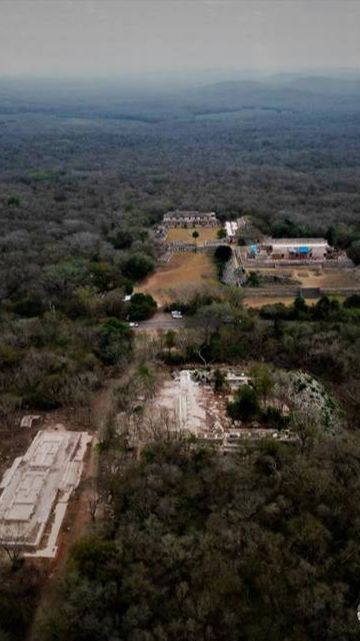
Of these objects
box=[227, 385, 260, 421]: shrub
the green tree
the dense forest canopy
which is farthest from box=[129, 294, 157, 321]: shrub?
box=[227, 385, 260, 421]: shrub

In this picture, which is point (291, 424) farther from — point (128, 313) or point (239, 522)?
point (128, 313)

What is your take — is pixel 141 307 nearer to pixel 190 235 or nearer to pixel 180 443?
pixel 180 443

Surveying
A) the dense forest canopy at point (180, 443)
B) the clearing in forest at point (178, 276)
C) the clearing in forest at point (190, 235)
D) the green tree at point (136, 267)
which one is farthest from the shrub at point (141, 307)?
the clearing in forest at point (190, 235)

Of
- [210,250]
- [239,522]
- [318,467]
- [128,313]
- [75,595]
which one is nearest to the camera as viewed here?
[75,595]

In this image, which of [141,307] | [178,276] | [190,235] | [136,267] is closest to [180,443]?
[141,307]

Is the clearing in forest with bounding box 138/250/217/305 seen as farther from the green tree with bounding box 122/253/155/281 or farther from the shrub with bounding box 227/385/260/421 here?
the shrub with bounding box 227/385/260/421

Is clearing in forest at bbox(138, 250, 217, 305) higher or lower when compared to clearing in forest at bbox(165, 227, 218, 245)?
lower

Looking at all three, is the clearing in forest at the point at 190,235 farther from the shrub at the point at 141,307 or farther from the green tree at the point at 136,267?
the shrub at the point at 141,307

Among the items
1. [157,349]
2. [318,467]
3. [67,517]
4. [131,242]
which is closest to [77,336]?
[157,349]
